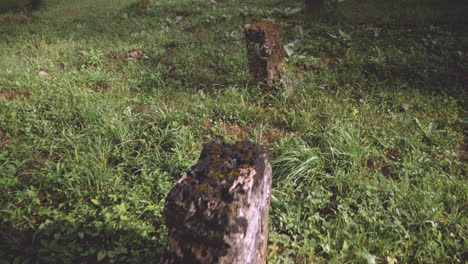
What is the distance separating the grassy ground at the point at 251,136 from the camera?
2.10 m

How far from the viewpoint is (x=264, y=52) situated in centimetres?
395

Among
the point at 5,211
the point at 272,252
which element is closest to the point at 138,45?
the point at 5,211

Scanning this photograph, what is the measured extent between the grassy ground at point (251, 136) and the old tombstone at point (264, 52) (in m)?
0.30

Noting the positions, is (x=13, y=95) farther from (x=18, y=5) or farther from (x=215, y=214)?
(x=18, y=5)

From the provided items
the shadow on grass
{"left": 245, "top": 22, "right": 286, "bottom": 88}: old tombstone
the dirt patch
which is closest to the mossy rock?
the dirt patch

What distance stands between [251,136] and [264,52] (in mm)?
1399

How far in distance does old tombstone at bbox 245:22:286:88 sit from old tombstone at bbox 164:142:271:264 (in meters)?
2.79

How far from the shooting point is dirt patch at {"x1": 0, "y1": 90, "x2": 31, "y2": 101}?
147 inches

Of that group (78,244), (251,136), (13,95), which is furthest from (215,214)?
(13,95)

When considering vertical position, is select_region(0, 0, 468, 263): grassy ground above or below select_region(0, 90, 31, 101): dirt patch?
below

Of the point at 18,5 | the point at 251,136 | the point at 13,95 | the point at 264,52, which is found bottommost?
the point at 251,136

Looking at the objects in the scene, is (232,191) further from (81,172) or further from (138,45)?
(138,45)

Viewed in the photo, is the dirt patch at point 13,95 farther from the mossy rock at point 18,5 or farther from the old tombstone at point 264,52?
the mossy rock at point 18,5

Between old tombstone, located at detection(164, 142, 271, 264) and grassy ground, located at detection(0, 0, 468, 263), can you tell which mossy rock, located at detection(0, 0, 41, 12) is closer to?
grassy ground, located at detection(0, 0, 468, 263)
